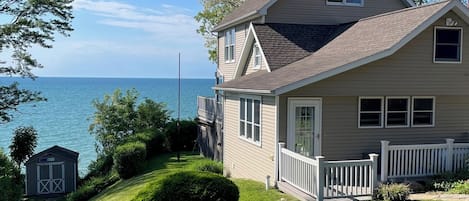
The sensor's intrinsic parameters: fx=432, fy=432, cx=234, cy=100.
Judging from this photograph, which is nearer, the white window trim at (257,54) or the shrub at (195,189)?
the shrub at (195,189)

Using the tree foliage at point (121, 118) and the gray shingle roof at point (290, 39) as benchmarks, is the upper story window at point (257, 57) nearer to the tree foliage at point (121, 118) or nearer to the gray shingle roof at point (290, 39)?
the gray shingle roof at point (290, 39)

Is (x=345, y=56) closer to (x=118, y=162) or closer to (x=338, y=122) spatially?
(x=338, y=122)

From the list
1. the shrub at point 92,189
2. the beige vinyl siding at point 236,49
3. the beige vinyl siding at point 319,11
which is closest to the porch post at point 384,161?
the beige vinyl siding at point 319,11

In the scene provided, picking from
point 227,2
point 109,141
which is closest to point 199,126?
point 109,141

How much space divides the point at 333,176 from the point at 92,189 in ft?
42.7

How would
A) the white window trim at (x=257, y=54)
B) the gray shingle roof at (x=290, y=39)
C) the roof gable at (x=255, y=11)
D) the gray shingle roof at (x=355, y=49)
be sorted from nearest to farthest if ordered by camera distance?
1. the gray shingle roof at (x=355, y=49)
2. the gray shingle roof at (x=290, y=39)
3. the white window trim at (x=257, y=54)
4. the roof gable at (x=255, y=11)

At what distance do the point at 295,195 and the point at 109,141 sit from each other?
2030 cm

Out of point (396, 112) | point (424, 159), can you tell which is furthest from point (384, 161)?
point (396, 112)

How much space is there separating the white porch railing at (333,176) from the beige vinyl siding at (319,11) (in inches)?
349

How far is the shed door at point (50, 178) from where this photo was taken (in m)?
20.8

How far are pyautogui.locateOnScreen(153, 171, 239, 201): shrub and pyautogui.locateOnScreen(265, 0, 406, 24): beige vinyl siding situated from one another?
36.0 ft

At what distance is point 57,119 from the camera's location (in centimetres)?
5866

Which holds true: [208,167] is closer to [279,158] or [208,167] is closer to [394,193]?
[279,158]

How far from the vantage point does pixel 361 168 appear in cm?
1017
